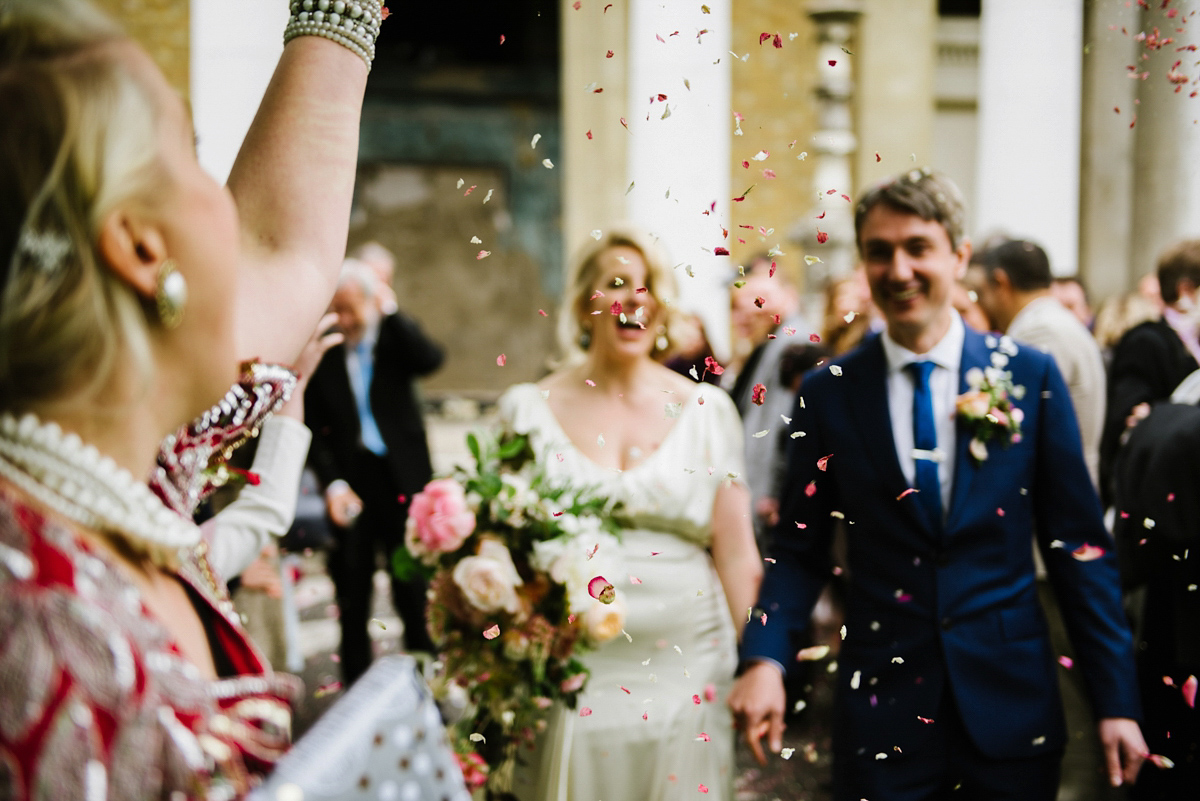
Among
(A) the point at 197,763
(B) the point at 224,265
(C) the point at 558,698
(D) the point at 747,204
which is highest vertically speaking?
(D) the point at 747,204

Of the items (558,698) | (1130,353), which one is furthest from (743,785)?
(1130,353)

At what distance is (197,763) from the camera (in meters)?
0.76

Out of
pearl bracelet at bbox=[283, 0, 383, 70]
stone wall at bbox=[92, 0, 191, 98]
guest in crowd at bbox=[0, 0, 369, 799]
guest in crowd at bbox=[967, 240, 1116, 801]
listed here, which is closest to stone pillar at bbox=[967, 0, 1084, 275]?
guest in crowd at bbox=[967, 240, 1116, 801]

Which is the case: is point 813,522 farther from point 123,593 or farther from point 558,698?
point 123,593

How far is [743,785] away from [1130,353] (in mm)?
2836

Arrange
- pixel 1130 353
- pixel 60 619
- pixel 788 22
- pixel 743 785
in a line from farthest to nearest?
1. pixel 788 22
2. pixel 1130 353
3. pixel 743 785
4. pixel 60 619

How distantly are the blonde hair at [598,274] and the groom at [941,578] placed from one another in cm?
102

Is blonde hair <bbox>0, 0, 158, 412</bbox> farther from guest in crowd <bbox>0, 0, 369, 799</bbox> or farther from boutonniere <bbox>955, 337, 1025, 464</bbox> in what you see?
boutonniere <bbox>955, 337, 1025, 464</bbox>

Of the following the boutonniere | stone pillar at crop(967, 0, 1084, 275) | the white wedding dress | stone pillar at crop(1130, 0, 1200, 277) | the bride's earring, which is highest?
stone pillar at crop(967, 0, 1084, 275)

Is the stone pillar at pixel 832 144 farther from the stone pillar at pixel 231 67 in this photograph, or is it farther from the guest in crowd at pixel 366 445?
the stone pillar at pixel 231 67

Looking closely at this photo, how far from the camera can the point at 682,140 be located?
7.49 meters

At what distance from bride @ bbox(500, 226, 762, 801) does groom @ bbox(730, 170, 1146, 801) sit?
1.84 ft

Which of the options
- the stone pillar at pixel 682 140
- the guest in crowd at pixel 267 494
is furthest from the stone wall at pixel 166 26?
the guest in crowd at pixel 267 494

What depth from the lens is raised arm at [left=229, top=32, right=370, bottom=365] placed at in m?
1.09
